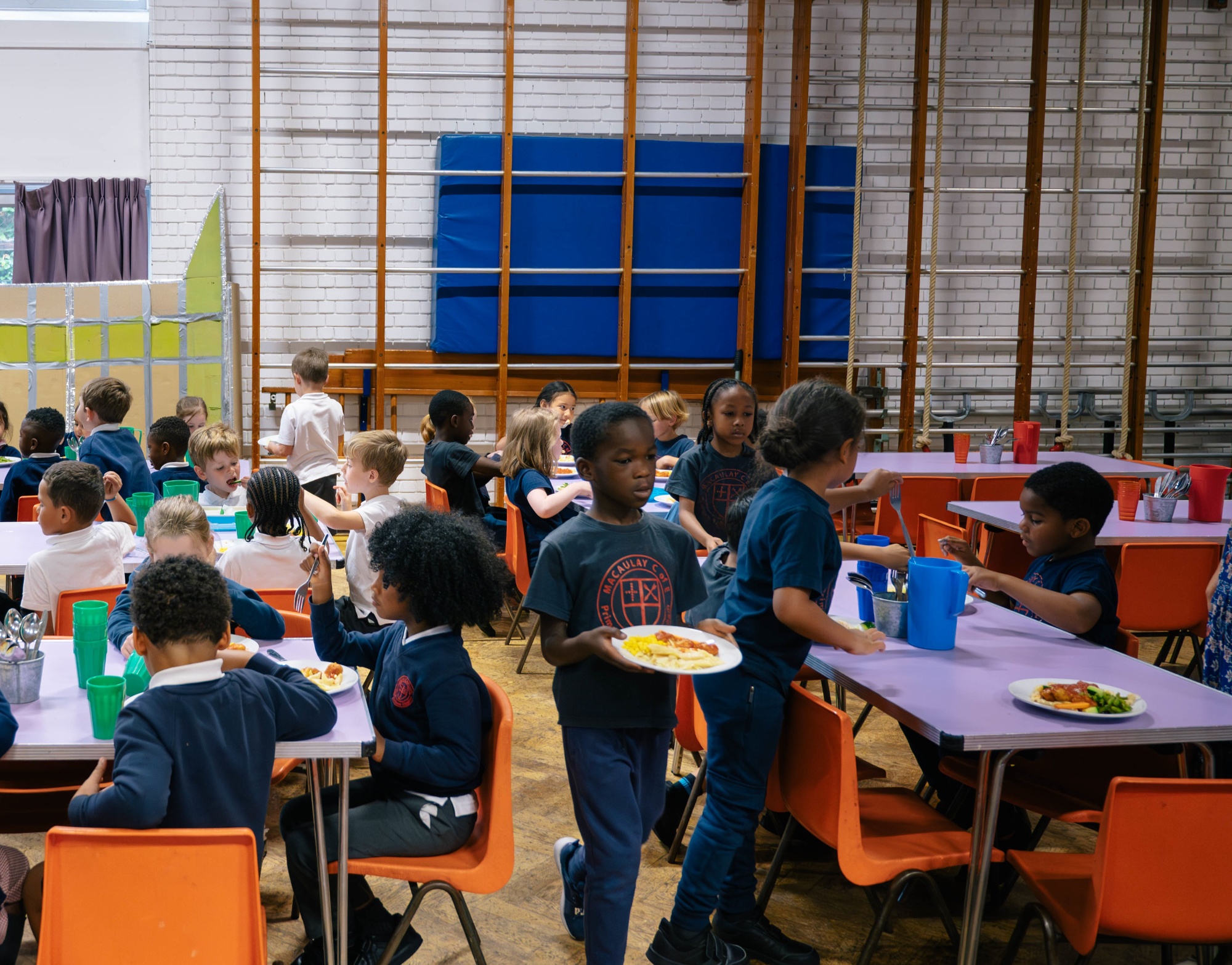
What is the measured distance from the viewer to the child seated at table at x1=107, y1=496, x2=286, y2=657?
2.46 m

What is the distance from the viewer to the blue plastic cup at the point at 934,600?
248cm

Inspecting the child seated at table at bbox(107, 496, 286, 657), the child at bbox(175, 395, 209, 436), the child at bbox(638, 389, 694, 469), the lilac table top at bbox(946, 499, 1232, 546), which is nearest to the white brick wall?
the child at bbox(175, 395, 209, 436)

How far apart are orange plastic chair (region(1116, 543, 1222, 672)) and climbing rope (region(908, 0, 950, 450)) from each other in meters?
3.75

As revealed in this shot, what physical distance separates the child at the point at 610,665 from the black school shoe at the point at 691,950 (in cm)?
19

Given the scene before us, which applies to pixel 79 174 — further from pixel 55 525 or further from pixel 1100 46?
pixel 1100 46

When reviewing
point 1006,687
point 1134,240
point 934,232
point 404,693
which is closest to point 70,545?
point 404,693

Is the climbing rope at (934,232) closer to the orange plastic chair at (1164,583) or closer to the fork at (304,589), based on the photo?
the orange plastic chair at (1164,583)

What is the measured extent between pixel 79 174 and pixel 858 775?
24.7 ft

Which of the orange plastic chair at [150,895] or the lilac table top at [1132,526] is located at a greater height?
the lilac table top at [1132,526]

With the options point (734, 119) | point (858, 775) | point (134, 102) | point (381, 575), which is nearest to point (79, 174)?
point (134, 102)

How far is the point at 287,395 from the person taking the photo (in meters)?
7.89

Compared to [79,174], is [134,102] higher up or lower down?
higher up

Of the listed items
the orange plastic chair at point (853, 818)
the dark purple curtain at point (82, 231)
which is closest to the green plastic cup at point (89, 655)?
the orange plastic chair at point (853, 818)

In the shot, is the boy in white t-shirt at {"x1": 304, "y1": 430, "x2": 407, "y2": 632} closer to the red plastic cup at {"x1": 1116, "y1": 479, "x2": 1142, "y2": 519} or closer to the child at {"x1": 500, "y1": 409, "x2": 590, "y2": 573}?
the child at {"x1": 500, "y1": 409, "x2": 590, "y2": 573}
